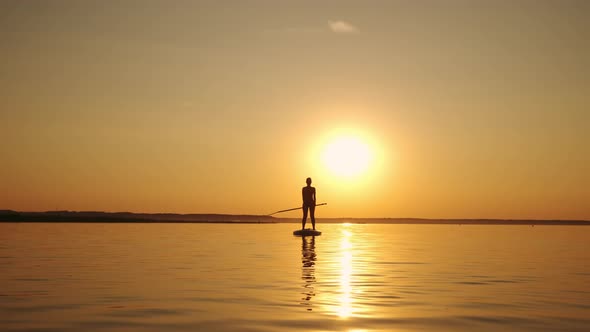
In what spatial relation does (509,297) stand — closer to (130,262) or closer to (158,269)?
(158,269)

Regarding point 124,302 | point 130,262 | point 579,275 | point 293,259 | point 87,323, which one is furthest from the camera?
point 293,259

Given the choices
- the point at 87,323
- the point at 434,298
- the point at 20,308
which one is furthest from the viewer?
the point at 434,298

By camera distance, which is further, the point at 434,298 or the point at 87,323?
the point at 434,298

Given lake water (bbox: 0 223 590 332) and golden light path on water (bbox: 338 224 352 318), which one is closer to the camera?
lake water (bbox: 0 223 590 332)

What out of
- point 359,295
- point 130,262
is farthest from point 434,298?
point 130,262

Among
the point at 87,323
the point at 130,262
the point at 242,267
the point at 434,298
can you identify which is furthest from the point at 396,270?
the point at 87,323

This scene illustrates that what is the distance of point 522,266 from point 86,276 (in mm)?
11852

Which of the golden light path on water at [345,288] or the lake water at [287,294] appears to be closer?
the lake water at [287,294]

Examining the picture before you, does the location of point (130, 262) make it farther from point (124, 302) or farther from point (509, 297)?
point (509, 297)

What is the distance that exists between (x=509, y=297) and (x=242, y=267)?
740cm

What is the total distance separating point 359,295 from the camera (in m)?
11.8

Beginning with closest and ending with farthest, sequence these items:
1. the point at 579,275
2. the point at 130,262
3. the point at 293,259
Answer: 1. the point at 579,275
2. the point at 130,262
3. the point at 293,259

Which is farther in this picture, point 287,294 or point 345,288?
point 345,288

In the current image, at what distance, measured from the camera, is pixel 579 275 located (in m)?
16.1
